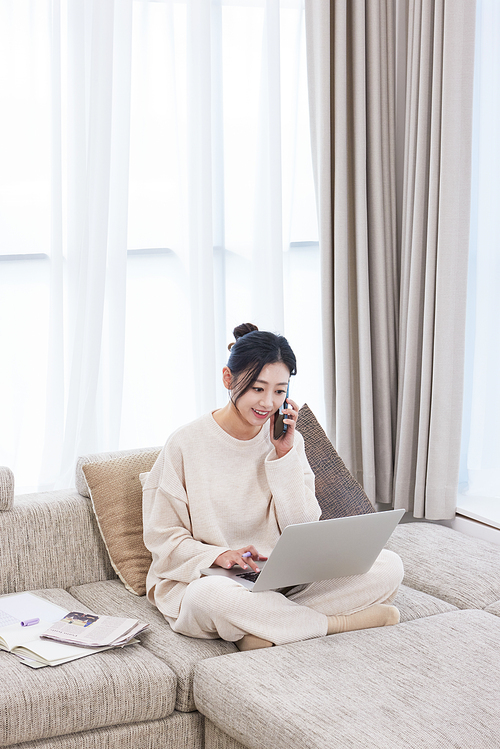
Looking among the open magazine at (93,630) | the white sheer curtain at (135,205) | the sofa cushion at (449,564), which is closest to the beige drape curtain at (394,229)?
the white sheer curtain at (135,205)

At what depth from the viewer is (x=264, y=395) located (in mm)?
2176

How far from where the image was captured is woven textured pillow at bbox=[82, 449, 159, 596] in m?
2.35

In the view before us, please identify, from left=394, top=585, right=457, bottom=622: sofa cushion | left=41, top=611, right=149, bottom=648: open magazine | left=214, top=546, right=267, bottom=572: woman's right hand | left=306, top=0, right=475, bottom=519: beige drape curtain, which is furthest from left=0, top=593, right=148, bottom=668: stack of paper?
left=306, top=0, right=475, bottom=519: beige drape curtain

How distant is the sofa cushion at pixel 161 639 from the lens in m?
1.87

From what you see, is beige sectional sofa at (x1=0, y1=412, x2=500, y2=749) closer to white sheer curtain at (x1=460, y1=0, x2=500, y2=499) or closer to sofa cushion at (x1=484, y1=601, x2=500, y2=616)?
sofa cushion at (x1=484, y1=601, x2=500, y2=616)

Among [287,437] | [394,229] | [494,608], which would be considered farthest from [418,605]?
[394,229]

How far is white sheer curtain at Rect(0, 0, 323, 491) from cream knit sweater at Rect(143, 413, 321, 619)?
0.97 metres

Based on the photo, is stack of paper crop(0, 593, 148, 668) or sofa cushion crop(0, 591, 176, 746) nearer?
sofa cushion crop(0, 591, 176, 746)

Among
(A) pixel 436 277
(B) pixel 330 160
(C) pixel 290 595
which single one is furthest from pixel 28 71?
(C) pixel 290 595

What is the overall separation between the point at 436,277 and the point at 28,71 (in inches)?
67.4

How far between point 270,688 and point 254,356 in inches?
33.7

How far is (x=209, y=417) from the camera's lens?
228 cm

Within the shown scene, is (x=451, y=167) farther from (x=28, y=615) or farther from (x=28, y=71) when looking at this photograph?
(x=28, y=615)

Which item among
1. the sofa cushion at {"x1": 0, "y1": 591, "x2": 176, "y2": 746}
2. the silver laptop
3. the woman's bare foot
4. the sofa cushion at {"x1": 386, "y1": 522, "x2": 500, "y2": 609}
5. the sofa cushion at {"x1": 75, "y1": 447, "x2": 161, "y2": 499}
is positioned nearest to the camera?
the sofa cushion at {"x1": 0, "y1": 591, "x2": 176, "y2": 746}
